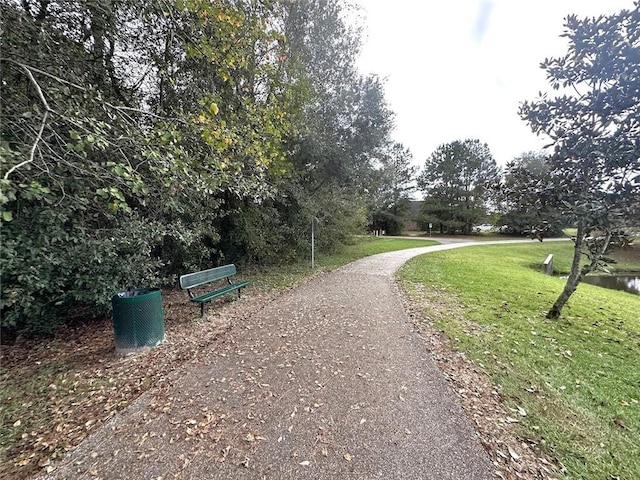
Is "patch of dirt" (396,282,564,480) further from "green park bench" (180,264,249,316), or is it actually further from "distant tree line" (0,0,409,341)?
"green park bench" (180,264,249,316)

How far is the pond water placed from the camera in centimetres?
1229

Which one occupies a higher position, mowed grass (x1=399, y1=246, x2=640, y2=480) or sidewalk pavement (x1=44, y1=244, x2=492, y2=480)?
sidewalk pavement (x1=44, y1=244, x2=492, y2=480)

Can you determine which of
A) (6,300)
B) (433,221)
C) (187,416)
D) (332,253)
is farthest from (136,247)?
(433,221)

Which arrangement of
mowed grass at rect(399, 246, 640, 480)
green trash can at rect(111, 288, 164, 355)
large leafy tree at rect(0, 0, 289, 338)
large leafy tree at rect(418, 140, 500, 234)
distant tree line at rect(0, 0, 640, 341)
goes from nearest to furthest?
mowed grass at rect(399, 246, 640, 480) < large leafy tree at rect(0, 0, 289, 338) < distant tree line at rect(0, 0, 640, 341) < green trash can at rect(111, 288, 164, 355) < large leafy tree at rect(418, 140, 500, 234)

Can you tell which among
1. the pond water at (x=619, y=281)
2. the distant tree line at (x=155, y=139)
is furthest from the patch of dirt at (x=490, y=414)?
the pond water at (x=619, y=281)

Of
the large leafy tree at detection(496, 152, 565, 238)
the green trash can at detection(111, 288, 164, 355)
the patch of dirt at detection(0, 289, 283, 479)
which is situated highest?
the large leafy tree at detection(496, 152, 565, 238)

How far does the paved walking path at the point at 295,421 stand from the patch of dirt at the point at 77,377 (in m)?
0.22

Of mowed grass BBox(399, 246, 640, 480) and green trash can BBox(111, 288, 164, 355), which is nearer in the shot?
mowed grass BBox(399, 246, 640, 480)

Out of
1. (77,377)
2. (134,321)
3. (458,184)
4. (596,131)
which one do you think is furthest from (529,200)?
(458,184)

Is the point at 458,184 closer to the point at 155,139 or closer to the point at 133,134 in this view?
the point at 155,139

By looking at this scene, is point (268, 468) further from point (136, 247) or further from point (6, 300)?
point (136, 247)

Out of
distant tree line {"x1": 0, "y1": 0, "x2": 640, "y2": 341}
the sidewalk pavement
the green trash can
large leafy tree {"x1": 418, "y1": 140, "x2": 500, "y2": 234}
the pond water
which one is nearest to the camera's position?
the sidewalk pavement

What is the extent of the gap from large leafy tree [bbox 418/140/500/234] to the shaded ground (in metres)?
33.7

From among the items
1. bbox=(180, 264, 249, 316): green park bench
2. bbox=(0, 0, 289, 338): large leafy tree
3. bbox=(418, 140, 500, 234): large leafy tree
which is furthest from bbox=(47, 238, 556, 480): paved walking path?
bbox=(418, 140, 500, 234): large leafy tree
